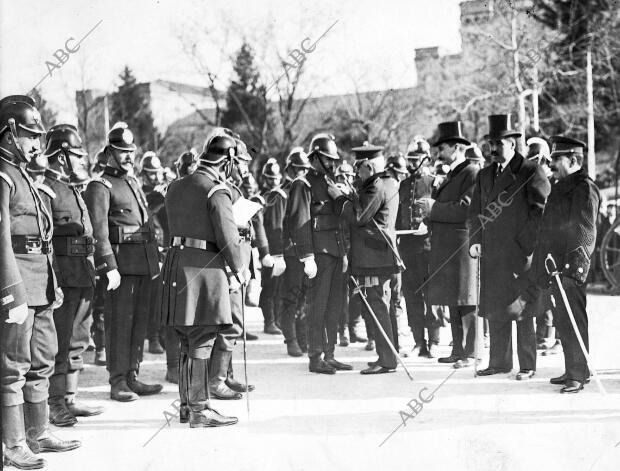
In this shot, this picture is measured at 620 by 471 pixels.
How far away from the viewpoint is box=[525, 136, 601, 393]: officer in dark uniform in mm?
6711

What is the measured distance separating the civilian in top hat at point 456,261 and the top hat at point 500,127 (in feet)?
1.84

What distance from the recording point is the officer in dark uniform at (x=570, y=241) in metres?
6.71

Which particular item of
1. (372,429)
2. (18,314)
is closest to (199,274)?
(18,314)

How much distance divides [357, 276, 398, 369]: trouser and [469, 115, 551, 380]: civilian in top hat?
941mm

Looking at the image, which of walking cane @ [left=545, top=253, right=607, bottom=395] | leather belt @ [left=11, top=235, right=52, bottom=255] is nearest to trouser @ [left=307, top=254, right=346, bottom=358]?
walking cane @ [left=545, top=253, right=607, bottom=395]

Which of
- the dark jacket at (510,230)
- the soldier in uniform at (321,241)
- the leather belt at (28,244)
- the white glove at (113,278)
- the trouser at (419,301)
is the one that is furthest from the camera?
the trouser at (419,301)

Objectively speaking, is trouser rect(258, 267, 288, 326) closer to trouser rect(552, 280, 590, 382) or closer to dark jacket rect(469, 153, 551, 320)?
dark jacket rect(469, 153, 551, 320)

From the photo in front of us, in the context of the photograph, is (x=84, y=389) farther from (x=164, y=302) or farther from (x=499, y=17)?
(x=499, y=17)

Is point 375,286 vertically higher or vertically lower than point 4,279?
lower

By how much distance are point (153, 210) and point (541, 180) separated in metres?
4.75

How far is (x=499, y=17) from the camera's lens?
23.2 meters

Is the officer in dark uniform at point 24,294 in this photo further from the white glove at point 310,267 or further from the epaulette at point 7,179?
the white glove at point 310,267

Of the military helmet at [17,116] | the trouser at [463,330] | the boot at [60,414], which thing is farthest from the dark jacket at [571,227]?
the military helmet at [17,116]

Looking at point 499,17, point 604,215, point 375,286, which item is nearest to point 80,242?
point 375,286
